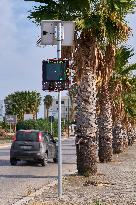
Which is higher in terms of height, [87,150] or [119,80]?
[119,80]

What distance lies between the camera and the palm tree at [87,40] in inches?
755

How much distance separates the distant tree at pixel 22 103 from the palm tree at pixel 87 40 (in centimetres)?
9772

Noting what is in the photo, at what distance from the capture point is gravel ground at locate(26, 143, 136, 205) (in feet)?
45.1

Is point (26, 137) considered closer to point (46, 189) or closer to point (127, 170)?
point (127, 170)

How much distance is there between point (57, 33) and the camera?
571 inches

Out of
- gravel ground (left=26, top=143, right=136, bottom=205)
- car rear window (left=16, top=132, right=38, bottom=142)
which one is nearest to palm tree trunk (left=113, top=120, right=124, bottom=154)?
car rear window (left=16, top=132, right=38, bottom=142)

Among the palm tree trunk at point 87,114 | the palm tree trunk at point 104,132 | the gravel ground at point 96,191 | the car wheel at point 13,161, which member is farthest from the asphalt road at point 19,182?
the palm tree trunk at point 104,132

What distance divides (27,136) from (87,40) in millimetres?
9783

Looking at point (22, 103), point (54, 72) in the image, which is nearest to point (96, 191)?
point (54, 72)

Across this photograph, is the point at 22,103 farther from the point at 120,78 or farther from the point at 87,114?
the point at 87,114

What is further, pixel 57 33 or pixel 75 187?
pixel 75 187

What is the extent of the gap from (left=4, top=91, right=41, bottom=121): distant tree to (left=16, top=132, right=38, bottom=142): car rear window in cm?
8877

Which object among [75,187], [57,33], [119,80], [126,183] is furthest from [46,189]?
[119,80]

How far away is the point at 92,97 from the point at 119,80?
1086 cm
